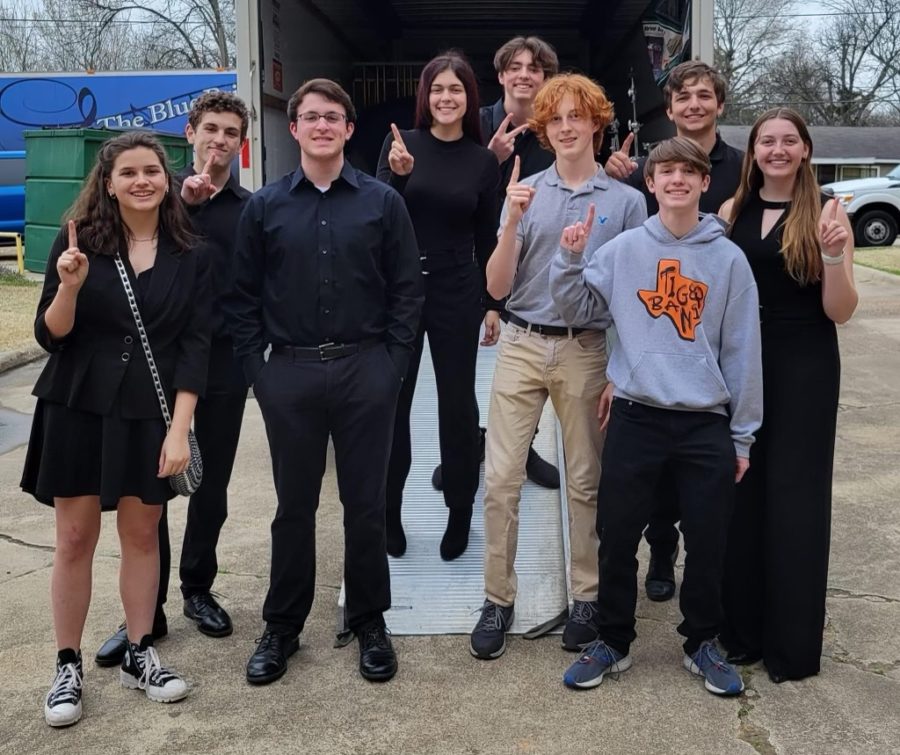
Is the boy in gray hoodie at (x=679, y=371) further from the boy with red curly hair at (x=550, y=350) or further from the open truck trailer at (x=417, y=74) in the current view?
the open truck trailer at (x=417, y=74)

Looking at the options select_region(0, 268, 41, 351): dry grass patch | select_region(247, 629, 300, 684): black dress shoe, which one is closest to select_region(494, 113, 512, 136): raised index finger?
select_region(247, 629, 300, 684): black dress shoe

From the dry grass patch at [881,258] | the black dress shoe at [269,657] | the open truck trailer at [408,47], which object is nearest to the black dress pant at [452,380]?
the black dress shoe at [269,657]

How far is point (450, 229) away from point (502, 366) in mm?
611

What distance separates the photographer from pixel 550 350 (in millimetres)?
3156

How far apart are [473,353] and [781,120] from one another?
1.36 m

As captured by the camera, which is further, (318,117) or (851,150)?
(851,150)

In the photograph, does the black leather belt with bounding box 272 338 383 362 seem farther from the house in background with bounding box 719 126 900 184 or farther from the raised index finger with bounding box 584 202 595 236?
the house in background with bounding box 719 126 900 184

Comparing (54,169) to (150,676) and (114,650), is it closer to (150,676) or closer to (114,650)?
(114,650)

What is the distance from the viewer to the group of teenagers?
9.28 feet

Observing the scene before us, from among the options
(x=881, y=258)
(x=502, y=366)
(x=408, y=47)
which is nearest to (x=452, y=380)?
(x=502, y=366)

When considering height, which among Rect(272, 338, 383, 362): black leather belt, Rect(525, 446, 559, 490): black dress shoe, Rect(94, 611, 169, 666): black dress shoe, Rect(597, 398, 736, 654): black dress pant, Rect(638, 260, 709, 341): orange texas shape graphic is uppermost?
Rect(638, 260, 709, 341): orange texas shape graphic

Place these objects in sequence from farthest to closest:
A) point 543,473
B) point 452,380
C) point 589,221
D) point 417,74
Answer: point 417,74, point 543,473, point 452,380, point 589,221

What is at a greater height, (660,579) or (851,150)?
(851,150)

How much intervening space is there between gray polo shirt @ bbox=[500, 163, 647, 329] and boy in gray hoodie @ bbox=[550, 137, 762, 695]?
116 millimetres
